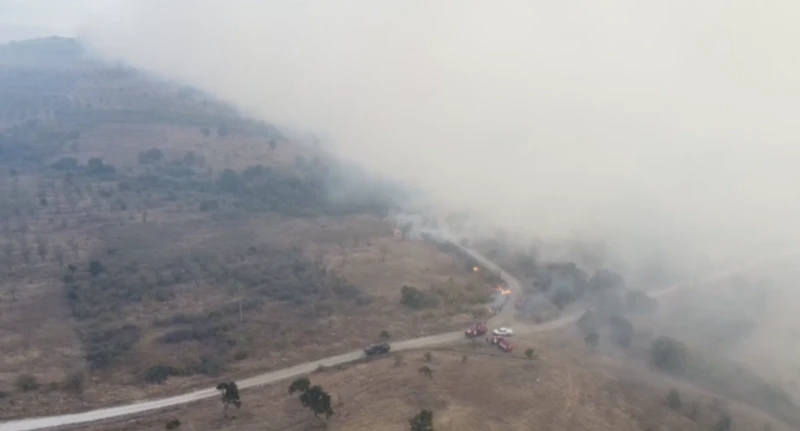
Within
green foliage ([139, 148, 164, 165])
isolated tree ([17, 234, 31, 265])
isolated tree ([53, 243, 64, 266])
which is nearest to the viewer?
isolated tree ([17, 234, 31, 265])

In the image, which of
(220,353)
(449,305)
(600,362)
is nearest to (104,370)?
(220,353)

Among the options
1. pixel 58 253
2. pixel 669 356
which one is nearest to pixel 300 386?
pixel 669 356

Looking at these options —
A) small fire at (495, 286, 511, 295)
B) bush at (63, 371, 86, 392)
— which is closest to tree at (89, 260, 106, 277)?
bush at (63, 371, 86, 392)

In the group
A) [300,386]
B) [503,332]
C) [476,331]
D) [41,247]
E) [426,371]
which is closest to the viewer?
[300,386]

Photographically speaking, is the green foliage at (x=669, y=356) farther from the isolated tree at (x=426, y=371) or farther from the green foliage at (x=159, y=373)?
the green foliage at (x=159, y=373)

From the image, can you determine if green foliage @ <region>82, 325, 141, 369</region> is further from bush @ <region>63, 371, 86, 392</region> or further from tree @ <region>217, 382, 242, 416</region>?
tree @ <region>217, 382, 242, 416</region>

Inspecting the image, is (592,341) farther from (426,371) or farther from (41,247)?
(41,247)
